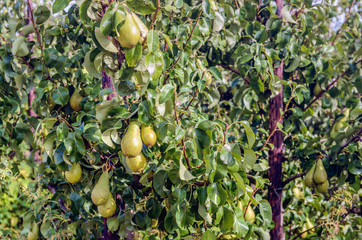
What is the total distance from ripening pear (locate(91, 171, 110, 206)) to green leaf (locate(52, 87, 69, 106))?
35 cm

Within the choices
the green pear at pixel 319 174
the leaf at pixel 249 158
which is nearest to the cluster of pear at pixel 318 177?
the green pear at pixel 319 174

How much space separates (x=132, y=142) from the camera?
0.89 metres

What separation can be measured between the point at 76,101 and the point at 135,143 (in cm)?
49

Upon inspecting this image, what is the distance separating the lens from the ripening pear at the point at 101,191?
1008 mm

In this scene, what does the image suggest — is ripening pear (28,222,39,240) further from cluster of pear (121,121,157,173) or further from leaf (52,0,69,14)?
leaf (52,0,69,14)

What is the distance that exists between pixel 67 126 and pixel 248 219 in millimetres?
638

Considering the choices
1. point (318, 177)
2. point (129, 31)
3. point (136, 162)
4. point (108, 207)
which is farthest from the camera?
point (318, 177)

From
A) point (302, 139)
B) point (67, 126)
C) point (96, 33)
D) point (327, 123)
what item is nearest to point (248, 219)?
point (302, 139)

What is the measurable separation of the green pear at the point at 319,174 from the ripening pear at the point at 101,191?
0.77m

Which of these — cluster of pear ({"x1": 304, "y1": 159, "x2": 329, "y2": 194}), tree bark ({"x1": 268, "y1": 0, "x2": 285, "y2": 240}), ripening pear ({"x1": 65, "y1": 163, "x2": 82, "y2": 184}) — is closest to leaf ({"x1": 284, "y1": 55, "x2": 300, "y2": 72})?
tree bark ({"x1": 268, "y1": 0, "x2": 285, "y2": 240})

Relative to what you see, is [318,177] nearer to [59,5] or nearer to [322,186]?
[322,186]

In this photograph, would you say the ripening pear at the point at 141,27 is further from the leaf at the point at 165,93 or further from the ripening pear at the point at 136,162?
the ripening pear at the point at 136,162

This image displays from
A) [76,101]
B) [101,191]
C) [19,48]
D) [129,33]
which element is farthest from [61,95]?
[129,33]

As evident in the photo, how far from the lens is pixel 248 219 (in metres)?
1.19
